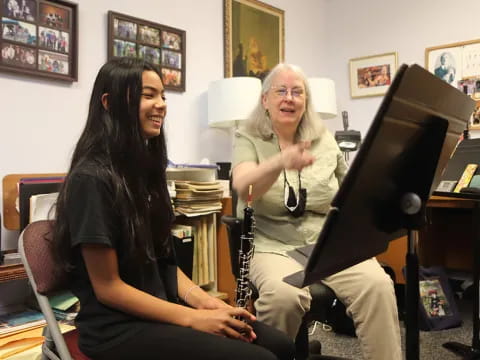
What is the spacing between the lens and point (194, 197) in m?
2.29

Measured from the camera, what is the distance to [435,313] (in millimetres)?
2451

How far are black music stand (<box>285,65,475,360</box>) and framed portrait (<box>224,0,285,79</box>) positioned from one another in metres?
2.05

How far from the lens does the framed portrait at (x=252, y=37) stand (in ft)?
10.1

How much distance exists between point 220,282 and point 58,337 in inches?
58.6

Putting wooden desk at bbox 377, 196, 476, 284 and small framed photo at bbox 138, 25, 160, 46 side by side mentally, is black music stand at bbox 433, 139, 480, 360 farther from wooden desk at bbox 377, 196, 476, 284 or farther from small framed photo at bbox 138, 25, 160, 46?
small framed photo at bbox 138, 25, 160, 46

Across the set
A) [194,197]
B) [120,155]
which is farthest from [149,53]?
[120,155]

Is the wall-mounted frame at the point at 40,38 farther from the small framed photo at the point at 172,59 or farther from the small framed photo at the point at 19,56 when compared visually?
the small framed photo at the point at 172,59

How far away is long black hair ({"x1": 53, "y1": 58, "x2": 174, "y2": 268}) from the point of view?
108 cm

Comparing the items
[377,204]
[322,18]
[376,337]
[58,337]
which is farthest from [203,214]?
[322,18]

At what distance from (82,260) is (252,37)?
8.20ft

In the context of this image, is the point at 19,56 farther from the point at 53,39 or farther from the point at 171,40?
the point at 171,40

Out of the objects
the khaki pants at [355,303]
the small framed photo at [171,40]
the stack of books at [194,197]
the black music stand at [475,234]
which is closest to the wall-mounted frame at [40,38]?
the small framed photo at [171,40]

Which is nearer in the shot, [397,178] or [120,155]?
[397,178]

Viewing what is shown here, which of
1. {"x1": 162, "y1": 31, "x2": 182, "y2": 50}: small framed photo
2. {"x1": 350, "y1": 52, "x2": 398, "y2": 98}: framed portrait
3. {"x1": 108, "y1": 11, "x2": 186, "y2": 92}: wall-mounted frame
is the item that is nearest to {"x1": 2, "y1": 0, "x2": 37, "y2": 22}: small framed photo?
{"x1": 108, "y1": 11, "x2": 186, "y2": 92}: wall-mounted frame
